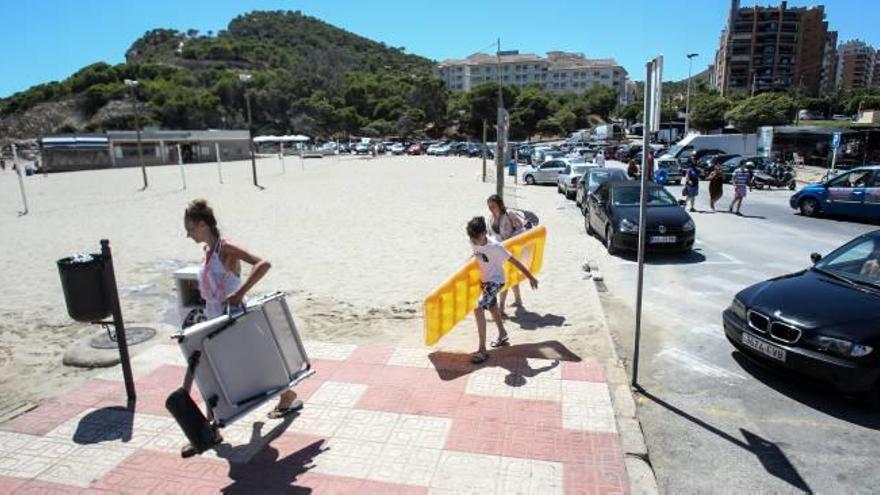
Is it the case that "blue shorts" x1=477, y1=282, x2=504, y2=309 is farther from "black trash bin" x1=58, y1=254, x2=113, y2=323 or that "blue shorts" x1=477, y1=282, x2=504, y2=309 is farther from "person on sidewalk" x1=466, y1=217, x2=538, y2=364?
"black trash bin" x1=58, y1=254, x2=113, y2=323

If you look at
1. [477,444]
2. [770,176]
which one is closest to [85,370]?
[477,444]

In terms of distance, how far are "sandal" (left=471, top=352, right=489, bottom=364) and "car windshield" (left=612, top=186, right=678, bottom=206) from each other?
7652 mm

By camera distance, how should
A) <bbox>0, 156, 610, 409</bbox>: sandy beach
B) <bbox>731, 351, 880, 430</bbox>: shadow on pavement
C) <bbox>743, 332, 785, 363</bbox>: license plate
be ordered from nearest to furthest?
<bbox>731, 351, 880, 430</bbox>: shadow on pavement < <bbox>743, 332, 785, 363</bbox>: license plate < <bbox>0, 156, 610, 409</bbox>: sandy beach

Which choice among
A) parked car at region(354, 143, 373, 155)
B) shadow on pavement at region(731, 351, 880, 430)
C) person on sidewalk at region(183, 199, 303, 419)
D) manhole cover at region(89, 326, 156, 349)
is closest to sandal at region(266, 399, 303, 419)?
person on sidewalk at region(183, 199, 303, 419)

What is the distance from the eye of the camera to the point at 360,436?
14.4 ft

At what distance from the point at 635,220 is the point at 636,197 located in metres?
1.28

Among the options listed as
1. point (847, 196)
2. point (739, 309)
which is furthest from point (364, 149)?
point (739, 309)

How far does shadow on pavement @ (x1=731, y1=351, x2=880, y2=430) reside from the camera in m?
4.70

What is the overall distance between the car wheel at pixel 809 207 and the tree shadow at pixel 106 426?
18.7 metres

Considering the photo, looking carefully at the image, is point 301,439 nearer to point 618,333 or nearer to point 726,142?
point 618,333

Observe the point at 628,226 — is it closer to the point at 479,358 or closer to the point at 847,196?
the point at 479,358

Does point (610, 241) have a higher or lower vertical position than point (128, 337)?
higher

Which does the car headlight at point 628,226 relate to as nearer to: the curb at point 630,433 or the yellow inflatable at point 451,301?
the curb at point 630,433

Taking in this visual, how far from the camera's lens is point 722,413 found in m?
4.84
